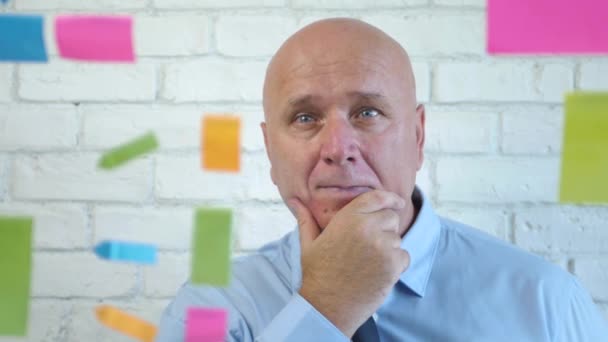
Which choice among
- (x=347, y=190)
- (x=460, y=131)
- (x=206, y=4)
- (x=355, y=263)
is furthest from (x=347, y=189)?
(x=206, y=4)

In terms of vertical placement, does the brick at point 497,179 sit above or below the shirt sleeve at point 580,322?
above

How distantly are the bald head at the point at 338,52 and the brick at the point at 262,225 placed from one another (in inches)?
8.2

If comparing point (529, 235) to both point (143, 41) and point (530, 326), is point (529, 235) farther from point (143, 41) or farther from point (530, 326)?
point (143, 41)

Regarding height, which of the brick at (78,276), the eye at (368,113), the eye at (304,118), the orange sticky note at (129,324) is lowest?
the orange sticky note at (129,324)

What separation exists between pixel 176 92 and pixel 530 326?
0.60 m

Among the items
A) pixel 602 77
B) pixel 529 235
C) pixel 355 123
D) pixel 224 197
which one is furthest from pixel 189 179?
pixel 602 77

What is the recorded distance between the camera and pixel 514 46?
28.6 inches

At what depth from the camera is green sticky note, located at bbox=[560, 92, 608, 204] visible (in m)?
0.72

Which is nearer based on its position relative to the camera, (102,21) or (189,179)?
(102,21)

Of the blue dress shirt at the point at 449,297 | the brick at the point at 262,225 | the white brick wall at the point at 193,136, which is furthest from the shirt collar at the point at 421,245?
the brick at the point at 262,225

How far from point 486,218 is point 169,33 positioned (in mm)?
559

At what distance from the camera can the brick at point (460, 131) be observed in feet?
3.60

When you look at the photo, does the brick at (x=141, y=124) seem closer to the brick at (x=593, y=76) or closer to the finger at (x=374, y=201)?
the finger at (x=374, y=201)

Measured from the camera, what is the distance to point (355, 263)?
2.59 ft
